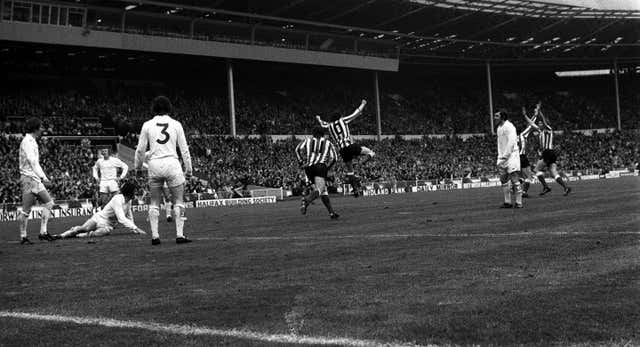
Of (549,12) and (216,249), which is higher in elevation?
(549,12)

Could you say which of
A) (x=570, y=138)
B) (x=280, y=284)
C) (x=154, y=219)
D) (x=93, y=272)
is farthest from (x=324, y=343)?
(x=570, y=138)

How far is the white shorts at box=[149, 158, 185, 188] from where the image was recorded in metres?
10.7

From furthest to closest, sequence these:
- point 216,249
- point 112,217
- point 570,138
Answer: point 570,138 < point 112,217 < point 216,249

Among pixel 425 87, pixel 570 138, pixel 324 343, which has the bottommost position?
pixel 324 343

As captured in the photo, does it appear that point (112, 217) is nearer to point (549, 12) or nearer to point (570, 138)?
point (549, 12)

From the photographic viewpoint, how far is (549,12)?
63.1 metres

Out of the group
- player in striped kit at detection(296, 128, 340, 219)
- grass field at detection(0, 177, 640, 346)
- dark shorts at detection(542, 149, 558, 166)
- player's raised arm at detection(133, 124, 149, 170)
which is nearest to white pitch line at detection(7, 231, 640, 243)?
grass field at detection(0, 177, 640, 346)

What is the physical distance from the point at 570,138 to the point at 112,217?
64.4m

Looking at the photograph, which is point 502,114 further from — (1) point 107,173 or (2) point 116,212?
(1) point 107,173

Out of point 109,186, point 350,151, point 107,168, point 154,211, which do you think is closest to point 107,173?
point 107,168

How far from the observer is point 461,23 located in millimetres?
64188

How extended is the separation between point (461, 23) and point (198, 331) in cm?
6266

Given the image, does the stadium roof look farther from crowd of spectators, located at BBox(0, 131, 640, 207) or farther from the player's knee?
the player's knee

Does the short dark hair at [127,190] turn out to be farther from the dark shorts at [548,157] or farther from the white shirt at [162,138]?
the dark shorts at [548,157]
